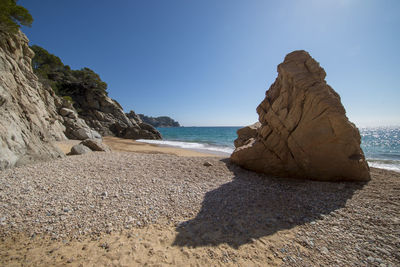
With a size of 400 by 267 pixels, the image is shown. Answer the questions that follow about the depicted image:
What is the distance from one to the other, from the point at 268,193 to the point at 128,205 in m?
5.38

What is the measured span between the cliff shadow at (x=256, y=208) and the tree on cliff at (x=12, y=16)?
23212 mm

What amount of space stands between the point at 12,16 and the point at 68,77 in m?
29.9

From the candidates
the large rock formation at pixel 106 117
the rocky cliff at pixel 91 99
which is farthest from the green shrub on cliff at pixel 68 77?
the large rock formation at pixel 106 117

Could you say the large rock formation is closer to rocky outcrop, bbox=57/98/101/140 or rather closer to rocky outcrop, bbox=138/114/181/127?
rocky outcrop, bbox=57/98/101/140

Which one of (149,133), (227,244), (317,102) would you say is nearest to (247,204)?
(227,244)

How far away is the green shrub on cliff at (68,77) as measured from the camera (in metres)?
35.7

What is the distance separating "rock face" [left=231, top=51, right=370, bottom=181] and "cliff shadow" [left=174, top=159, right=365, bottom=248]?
0.79 metres

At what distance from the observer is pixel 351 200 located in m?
5.43

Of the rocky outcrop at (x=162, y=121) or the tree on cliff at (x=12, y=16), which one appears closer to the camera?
the tree on cliff at (x=12, y=16)

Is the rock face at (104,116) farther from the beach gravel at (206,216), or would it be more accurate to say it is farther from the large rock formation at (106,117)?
the beach gravel at (206,216)

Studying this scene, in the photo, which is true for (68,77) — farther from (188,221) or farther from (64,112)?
(188,221)

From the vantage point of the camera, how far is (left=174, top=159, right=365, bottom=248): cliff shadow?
3.78m

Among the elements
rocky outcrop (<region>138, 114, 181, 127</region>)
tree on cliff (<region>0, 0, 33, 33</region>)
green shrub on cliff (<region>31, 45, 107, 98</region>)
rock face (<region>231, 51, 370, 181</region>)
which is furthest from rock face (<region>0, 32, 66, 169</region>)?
rocky outcrop (<region>138, 114, 181, 127</region>)

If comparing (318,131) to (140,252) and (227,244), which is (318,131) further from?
(140,252)
